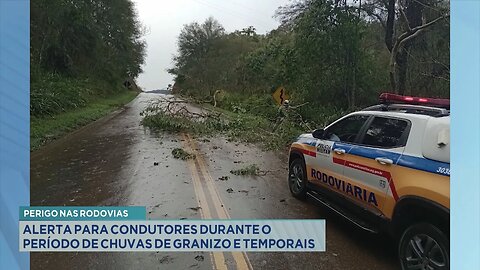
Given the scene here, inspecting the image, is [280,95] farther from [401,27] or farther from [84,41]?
[84,41]

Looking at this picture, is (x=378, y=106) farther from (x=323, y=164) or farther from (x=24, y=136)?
(x=24, y=136)

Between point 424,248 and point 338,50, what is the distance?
2907 mm

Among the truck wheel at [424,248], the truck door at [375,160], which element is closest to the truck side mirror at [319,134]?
the truck door at [375,160]

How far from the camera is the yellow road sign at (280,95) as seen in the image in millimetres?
6387

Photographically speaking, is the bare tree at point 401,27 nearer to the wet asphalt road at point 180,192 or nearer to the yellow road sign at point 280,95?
the wet asphalt road at point 180,192

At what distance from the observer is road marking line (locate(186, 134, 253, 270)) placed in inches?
122

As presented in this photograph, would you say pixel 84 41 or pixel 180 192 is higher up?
pixel 84 41

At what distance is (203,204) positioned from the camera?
15.9 feet

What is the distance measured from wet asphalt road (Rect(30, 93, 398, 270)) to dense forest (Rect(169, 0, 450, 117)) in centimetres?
134

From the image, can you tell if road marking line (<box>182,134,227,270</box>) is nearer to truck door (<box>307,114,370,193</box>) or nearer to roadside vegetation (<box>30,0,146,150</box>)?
truck door (<box>307,114,370,193</box>)

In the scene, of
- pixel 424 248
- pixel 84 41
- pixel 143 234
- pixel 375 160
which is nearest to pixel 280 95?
pixel 84 41

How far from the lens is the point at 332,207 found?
4.05 meters

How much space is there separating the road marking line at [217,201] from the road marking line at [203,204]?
12 centimetres

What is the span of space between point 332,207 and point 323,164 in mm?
626
